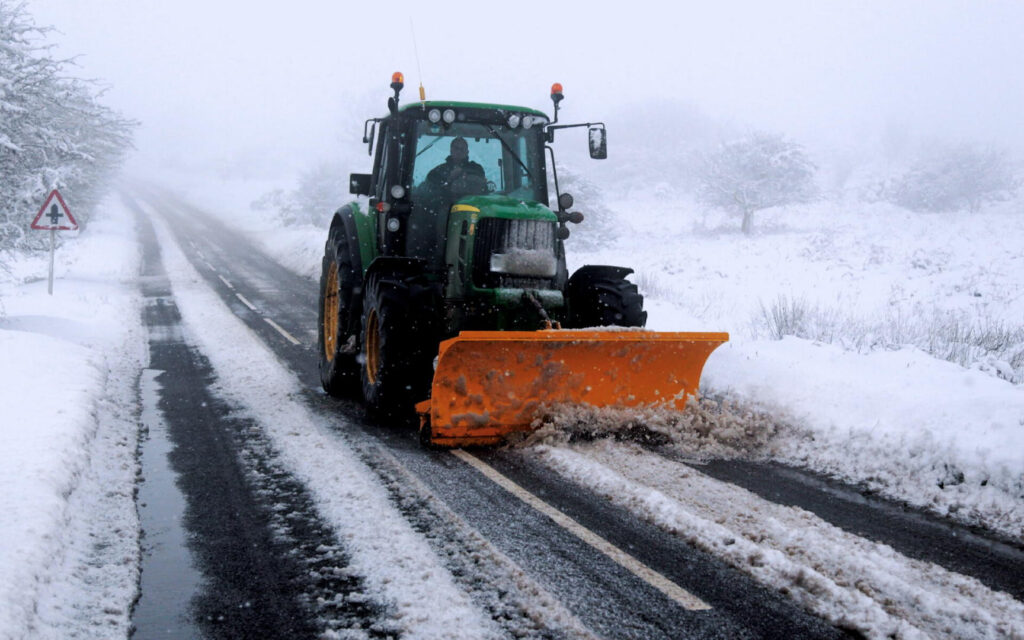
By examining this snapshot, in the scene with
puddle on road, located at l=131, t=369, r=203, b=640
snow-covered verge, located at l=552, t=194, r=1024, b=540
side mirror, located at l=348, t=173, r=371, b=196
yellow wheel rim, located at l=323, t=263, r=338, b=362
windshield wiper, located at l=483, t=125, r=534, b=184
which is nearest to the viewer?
puddle on road, located at l=131, t=369, r=203, b=640

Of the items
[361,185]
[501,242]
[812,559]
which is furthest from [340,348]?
[812,559]

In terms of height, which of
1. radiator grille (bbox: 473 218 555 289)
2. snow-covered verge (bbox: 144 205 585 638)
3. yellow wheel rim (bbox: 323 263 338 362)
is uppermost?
radiator grille (bbox: 473 218 555 289)

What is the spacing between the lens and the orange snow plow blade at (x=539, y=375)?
5.26m

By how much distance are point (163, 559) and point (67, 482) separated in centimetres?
104

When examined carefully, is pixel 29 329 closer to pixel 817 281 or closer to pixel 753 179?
pixel 817 281

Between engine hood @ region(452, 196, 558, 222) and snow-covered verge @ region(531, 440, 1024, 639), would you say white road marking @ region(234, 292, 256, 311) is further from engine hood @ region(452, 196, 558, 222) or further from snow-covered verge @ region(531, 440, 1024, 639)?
snow-covered verge @ region(531, 440, 1024, 639)

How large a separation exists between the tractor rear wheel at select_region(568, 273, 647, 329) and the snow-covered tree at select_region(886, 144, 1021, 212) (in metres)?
44.8

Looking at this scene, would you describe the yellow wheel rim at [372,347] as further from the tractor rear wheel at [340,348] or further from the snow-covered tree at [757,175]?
the snow-covered tree at [757,175]

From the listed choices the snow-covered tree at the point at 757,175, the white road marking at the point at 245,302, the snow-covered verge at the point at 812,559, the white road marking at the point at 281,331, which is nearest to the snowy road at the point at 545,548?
the snow-covered verge at the point at 812,559

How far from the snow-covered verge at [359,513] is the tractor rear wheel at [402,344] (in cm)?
52

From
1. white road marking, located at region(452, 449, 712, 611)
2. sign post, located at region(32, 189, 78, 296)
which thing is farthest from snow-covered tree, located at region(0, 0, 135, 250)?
white road marking, located at region(452, 449, 712, 611)

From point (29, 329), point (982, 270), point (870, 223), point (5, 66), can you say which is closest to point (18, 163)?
point (5, 66)

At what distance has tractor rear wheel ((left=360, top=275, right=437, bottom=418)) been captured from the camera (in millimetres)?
5785

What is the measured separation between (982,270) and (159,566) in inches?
747
